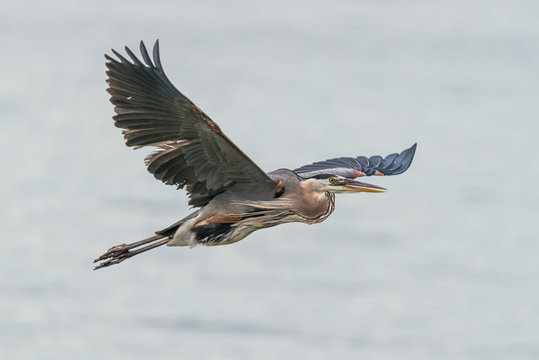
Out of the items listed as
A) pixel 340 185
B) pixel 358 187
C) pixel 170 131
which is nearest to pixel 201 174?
pixel 170 131

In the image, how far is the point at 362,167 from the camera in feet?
40.9

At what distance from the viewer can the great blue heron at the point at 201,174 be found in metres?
10.4

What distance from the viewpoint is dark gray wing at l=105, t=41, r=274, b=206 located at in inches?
406

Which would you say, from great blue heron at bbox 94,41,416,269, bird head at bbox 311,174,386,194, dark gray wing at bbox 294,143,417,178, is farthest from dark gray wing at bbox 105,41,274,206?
dark gray wing at bbox 294,143,417,178

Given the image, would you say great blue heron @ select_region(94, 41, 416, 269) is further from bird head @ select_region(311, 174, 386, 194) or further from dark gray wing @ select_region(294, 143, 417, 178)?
dark gray wing @ select_region(294, 143, 417, 178)

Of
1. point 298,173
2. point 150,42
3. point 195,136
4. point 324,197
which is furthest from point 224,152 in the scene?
point 150,42

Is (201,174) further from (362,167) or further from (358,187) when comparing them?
(362,167)

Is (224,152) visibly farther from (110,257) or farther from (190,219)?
(110,257)

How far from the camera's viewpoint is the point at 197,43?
71.2 feet

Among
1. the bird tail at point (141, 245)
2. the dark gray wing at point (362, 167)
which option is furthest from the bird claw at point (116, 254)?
the dark gray wing at point (362, 167)

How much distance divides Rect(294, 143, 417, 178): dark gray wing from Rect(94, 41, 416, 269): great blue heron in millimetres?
152

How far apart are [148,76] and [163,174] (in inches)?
36.3

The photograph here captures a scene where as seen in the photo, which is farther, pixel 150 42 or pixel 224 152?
pixel 150 42

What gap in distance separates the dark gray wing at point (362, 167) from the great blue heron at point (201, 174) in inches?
6.0
